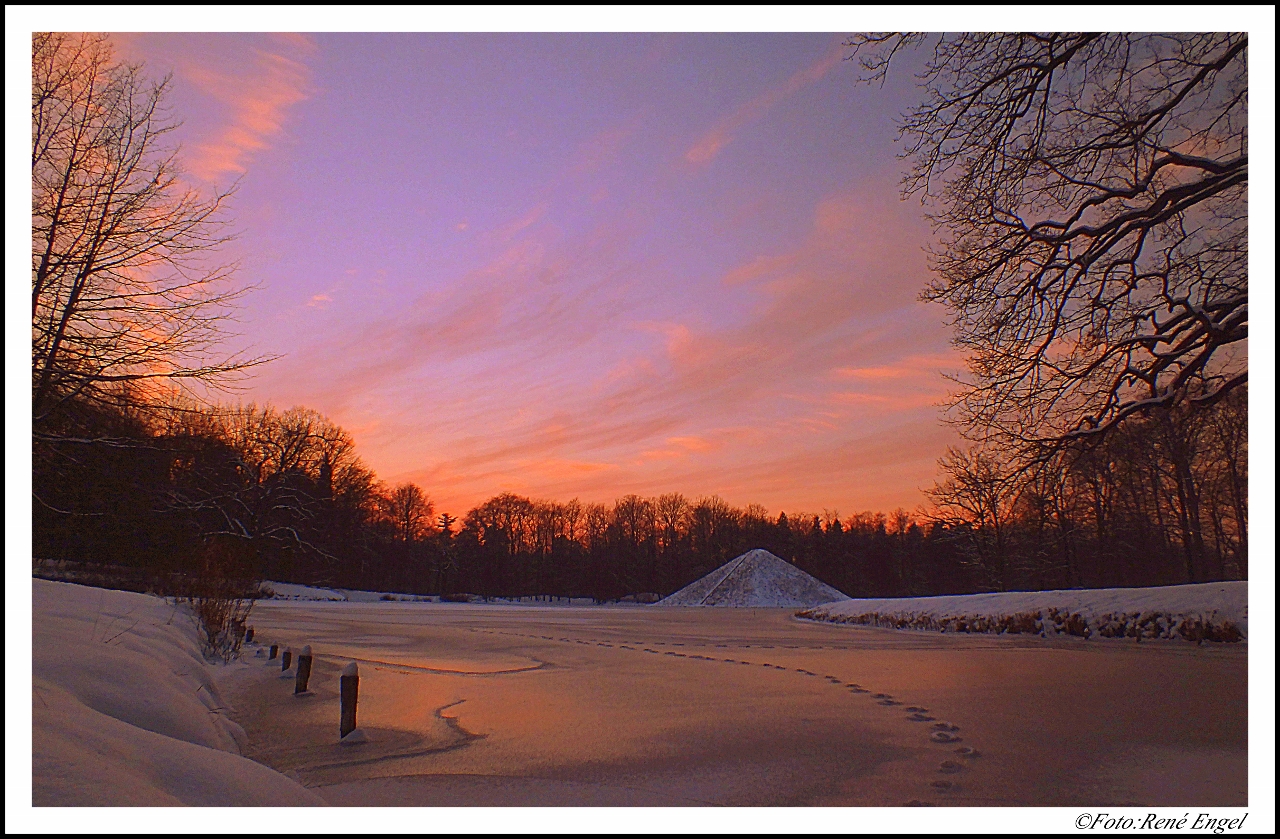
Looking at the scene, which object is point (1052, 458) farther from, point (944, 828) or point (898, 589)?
point (898, 589)

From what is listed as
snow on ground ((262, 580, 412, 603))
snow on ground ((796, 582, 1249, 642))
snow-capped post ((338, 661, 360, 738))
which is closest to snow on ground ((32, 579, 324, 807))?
snow-capped post ((338, 661, 360, 738))

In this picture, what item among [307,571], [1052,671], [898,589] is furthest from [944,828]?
[898,589]

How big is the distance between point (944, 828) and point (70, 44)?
1007 cm

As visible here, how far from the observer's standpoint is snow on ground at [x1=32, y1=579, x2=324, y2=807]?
98.0 inches

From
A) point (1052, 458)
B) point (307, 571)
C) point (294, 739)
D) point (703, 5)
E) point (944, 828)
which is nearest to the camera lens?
point (944, 828)

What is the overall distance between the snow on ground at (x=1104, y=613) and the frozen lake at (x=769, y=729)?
0.65m

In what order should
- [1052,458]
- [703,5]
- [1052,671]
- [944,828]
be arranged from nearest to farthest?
1. [944,828]
2. [703,5]
3. [1052,458]
4. [1052,671]

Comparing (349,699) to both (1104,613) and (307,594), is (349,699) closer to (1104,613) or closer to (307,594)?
(1104,613)

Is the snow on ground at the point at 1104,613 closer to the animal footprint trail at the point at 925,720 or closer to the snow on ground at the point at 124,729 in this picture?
the animal footprint trail at the point at 925,720

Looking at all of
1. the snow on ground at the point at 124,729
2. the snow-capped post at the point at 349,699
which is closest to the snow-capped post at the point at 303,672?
the snow on ground at the point at 124,729

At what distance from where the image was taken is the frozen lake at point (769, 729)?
418 centimetres

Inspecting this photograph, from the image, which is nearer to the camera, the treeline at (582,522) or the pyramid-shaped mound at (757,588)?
the treeline at (582,522)

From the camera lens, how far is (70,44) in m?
7.19

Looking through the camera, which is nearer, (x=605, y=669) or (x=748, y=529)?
(x=605, y=669)
